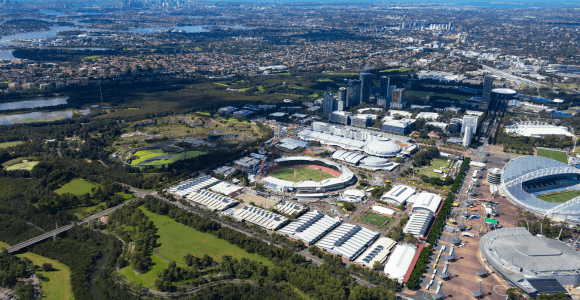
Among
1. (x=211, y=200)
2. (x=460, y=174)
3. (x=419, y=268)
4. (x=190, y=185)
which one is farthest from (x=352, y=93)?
(x=419, y=268)

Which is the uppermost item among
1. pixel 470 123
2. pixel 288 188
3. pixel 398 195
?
pixel 470 123

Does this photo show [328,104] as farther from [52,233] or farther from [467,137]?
[52,233]

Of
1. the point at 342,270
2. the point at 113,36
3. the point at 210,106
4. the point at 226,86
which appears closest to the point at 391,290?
the point at 342,270

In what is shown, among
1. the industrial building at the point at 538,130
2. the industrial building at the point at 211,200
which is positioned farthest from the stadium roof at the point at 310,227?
the industrial building at the point at 538,130

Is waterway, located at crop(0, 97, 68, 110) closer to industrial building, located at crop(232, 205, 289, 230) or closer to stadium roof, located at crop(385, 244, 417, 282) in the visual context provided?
industrial building, located at crop(232, 205, 289, 230)

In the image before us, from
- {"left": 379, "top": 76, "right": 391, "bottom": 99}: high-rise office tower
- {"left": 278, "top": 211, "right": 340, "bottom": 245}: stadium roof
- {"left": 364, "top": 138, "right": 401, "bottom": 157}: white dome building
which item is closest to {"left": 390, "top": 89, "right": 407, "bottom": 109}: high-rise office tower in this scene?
{"left": 379, "top": 76, "right": 391, "bottom": 99}: high-rise office tower

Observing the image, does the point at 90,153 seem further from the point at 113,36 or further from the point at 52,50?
the point at 113,36
